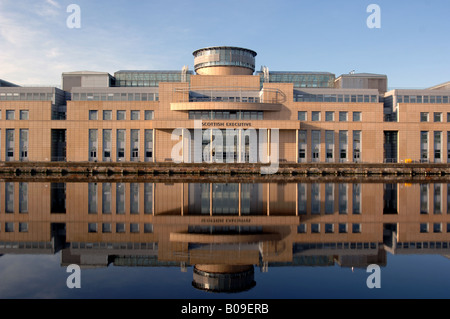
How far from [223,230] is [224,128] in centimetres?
5412

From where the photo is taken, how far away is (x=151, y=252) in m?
13.9

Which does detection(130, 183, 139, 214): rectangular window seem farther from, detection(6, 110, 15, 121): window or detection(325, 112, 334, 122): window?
detection(6, 110, 15, 121): window

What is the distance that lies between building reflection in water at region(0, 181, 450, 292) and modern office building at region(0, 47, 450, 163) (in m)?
43.1

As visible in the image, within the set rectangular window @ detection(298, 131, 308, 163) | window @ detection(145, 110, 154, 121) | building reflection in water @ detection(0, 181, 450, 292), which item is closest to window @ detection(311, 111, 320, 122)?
rectangular window @ detection(298, 131, 308, 163)

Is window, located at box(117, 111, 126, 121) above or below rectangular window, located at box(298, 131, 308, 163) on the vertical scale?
above

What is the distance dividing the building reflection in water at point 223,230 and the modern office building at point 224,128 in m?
43.1

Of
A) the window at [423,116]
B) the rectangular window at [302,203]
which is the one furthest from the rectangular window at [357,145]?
the rectangular window at [302,203]

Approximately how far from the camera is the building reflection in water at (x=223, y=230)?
12906 mm

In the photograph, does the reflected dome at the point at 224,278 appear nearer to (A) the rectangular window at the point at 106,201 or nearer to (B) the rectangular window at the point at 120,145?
(A) the rectangular window at the point at 106,201

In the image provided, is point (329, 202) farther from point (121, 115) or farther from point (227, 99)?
point (121, 115)

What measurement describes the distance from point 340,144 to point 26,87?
6459 centimetres

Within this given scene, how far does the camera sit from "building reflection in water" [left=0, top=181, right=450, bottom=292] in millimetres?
12906

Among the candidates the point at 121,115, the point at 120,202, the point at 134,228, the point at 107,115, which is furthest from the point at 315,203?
the point at 107,115
